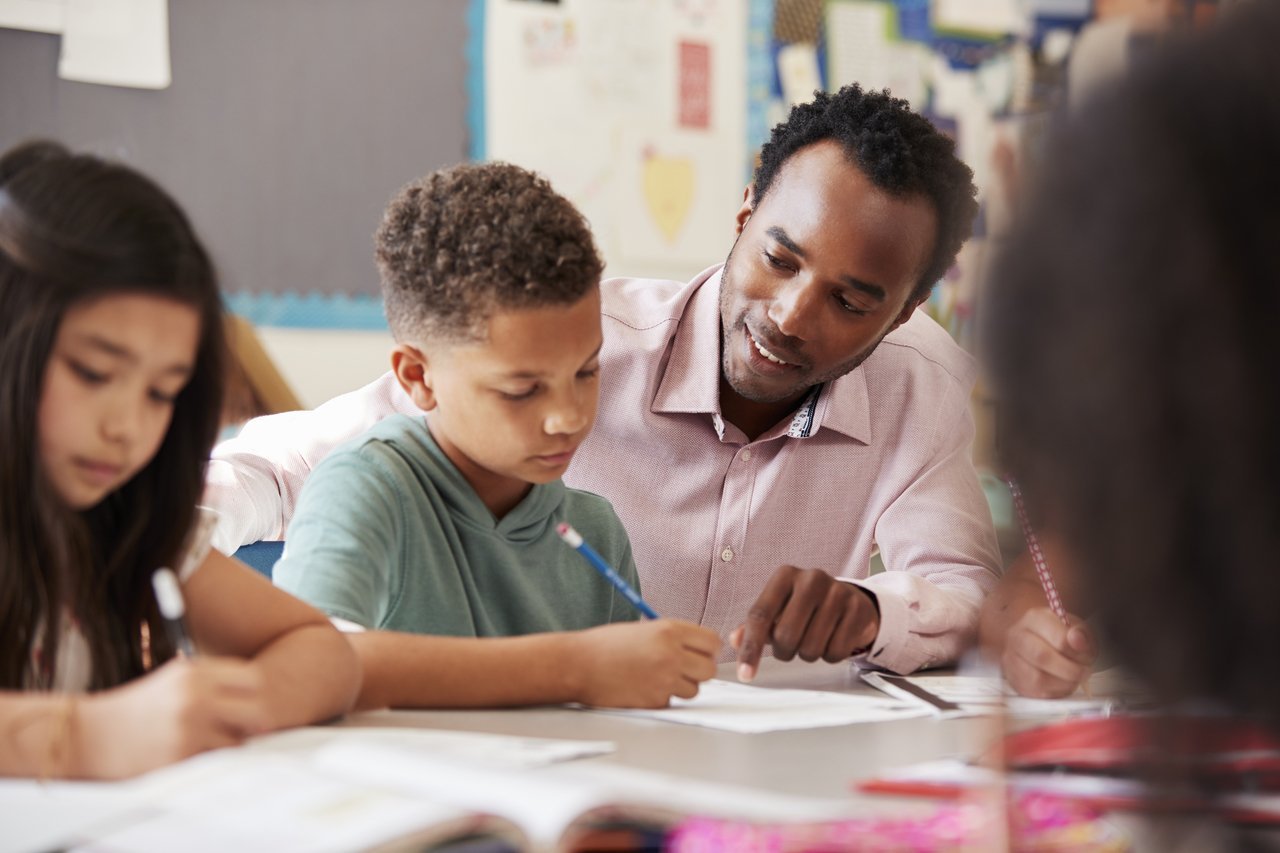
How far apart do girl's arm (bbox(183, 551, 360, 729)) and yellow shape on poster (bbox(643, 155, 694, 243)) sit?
1.75 meters

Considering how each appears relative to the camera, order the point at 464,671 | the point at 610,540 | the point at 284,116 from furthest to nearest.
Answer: the point at 284,116 → the point at 610,540 → the point at 464,671

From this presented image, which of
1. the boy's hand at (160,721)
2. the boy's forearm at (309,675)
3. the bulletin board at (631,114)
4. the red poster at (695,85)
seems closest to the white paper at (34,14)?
the bulletin board at (631,114)

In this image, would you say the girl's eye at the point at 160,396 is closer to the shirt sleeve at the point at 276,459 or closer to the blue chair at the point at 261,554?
the shirt sleeve at the point at 276,459

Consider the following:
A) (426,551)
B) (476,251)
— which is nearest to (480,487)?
(426,551)

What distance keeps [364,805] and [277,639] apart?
0.33m

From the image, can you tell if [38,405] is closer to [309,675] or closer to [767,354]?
[309,675]

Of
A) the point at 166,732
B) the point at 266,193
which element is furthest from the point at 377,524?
the point at 266,193

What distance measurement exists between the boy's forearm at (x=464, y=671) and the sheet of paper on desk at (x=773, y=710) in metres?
0.05

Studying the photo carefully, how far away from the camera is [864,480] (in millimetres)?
1672

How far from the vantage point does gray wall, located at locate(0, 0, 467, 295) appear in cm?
195

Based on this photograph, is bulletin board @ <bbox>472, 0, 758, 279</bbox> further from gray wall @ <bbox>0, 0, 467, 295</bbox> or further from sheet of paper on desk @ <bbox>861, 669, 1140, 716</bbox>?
sheet of paper on desk @ <bbox>861, 669, 1140, 716</bbox>

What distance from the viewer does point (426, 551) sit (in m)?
1.08

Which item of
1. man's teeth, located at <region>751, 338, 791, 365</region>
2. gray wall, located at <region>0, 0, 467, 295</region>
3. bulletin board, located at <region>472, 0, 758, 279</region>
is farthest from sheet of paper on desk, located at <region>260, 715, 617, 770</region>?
bulletin board, located at <region>472, 0, 758, 279</region>

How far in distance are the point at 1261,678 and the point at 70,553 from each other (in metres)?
0.71
